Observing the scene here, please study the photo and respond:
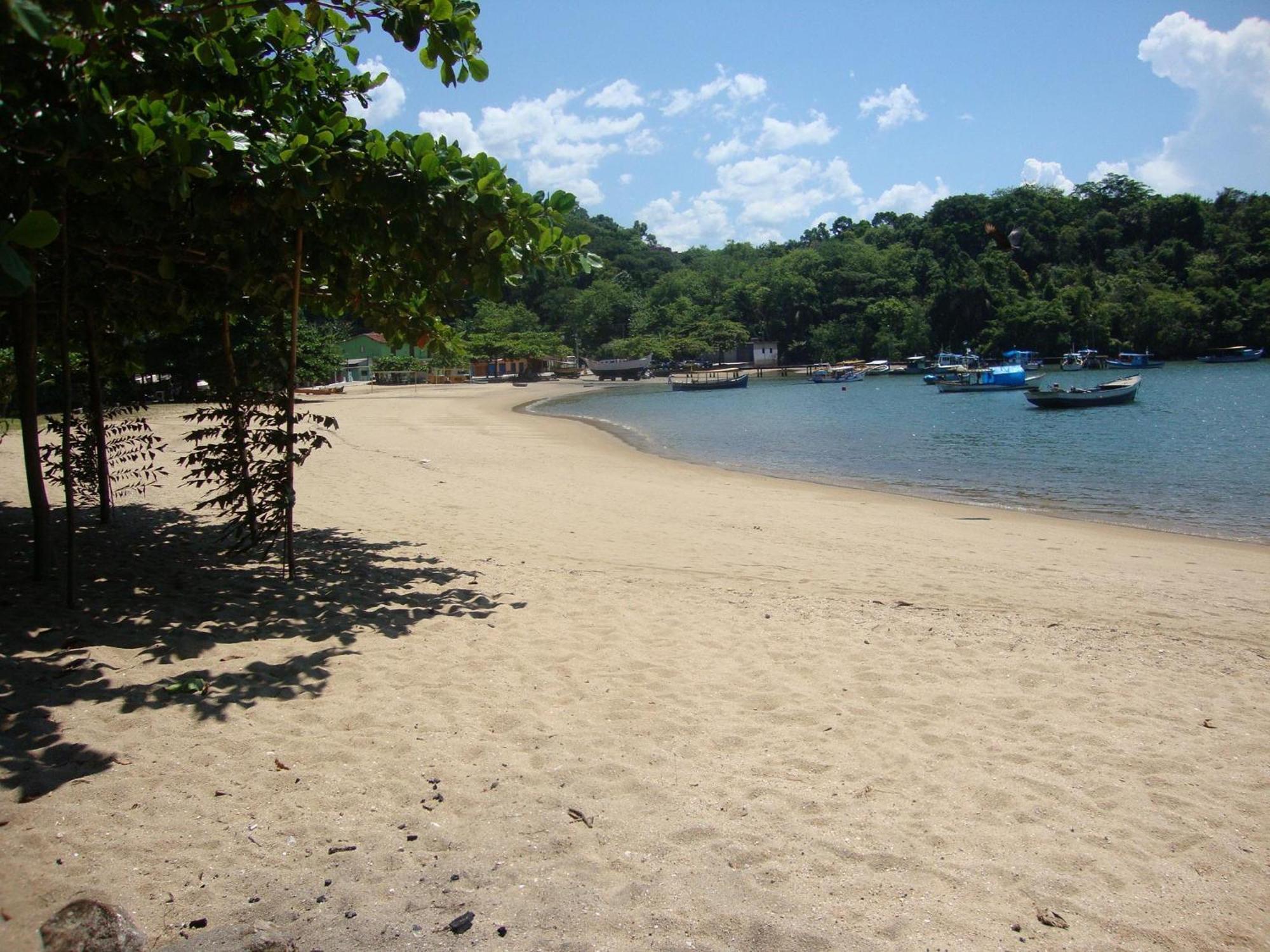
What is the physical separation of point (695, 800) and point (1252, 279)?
110m

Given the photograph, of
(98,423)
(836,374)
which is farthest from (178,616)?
(836,374)

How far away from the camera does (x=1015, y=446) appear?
26438 mm

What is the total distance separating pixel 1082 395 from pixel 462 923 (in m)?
44.1

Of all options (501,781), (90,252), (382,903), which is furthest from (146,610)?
(382,903)

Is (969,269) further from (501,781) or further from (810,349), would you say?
(501,781)

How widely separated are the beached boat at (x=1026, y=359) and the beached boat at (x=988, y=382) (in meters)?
30.1

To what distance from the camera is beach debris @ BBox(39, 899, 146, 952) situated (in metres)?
2.57

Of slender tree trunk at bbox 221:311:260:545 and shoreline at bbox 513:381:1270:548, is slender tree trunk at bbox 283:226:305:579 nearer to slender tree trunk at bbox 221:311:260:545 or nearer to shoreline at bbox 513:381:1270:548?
slender tree trunk at bbox 221:311:260:545

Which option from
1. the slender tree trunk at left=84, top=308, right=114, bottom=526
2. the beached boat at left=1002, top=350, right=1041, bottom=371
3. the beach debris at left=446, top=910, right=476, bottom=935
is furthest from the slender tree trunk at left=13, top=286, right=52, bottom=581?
the beached boat at left=1002, top=350, right=1041, bottom=371

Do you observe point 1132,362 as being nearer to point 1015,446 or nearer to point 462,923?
point 1015,446

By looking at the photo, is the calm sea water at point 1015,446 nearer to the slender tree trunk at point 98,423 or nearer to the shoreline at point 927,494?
the shoreline at point 927,494

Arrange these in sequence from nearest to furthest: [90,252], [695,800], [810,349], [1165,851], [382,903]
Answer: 1. [382,903]
2. [1165,851]
3. [695,800]
4. [90,252]
5. [810,349]

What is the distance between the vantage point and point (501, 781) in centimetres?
371

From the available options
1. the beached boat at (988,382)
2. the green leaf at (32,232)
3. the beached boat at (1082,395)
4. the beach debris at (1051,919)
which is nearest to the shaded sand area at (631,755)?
the beach debris at (1051,919)
